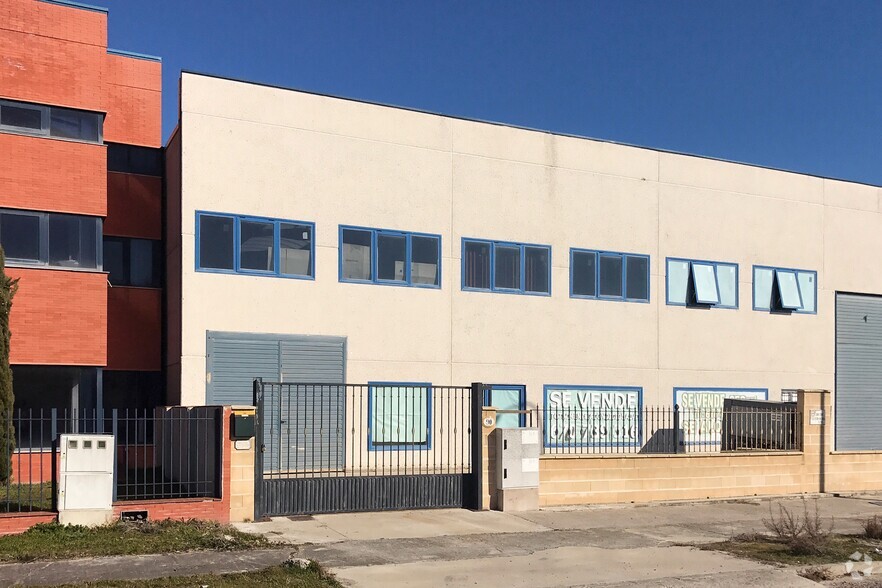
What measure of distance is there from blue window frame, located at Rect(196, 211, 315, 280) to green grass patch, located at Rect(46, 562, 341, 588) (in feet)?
32.9

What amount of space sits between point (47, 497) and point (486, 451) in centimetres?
778

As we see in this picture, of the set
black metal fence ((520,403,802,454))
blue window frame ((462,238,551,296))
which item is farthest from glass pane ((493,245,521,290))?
black metal fence ((520,403,802,454))

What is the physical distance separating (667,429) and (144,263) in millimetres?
14793

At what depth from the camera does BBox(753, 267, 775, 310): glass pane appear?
91.8 feet

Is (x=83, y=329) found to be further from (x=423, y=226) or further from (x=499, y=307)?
(x=499, y=307)

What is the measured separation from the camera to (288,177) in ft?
70.2

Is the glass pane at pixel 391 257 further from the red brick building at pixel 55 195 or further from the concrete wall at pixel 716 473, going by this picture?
the concrete wall at pixel 716 473

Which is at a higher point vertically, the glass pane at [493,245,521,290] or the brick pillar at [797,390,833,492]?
the glass pane at [493,245,521,290]

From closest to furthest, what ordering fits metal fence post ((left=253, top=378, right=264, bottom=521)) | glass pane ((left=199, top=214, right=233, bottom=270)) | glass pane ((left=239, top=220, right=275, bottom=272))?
metal fence post ((left=253, top=378, right=264, bottom=521)) → glass pane ((left=199, top=214, right=233, bottom=270)) → glass pane ((left=239, top=220, right=275, bottom=272))

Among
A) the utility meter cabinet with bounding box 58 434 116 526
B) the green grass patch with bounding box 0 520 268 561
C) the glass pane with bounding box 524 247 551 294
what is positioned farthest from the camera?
the glass pane with bounding box 524 247 551 294

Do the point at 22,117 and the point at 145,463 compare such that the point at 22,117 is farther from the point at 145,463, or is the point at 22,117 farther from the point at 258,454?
the point at 258,454

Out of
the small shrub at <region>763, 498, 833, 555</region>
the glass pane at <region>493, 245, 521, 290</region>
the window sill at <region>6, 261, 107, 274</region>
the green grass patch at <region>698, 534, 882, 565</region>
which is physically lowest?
the green grass patch at <region>698, 534, 882, 565</region>

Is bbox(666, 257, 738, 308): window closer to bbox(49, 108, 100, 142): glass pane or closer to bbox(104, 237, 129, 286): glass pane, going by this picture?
bbox(104, 237, 129, 286): glass pane

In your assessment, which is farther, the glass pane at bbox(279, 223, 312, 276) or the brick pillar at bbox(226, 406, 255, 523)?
the glass pane at bbox(279, 223, 312, 276)
